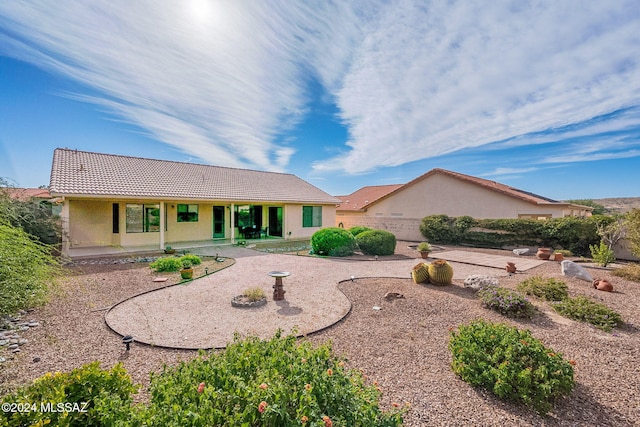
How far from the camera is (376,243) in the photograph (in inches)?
502

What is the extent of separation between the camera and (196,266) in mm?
9820

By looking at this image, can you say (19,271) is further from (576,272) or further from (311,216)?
(311,216)

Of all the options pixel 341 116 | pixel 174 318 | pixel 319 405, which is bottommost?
pixel 174 318

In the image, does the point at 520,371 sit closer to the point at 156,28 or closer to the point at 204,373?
the point at 204,373

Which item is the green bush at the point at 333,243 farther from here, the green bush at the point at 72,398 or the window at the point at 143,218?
the green bush at the point at 72,398

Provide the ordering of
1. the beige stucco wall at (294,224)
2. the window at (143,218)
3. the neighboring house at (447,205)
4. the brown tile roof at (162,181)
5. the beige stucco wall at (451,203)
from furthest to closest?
the beige stucco wall at (294,224), the beige stucco wall at (451,203), the neighboring house at (447,205), the window at (143,218), the brown tile roof at (162,181)

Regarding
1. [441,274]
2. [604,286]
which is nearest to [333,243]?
[441,274]

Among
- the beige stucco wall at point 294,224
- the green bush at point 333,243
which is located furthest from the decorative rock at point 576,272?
the beige stucco wall at point 294,224

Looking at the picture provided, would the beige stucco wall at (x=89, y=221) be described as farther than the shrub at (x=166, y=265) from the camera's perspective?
Yes

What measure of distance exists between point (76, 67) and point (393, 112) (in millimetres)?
11128

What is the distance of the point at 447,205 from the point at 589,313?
14.5 meters

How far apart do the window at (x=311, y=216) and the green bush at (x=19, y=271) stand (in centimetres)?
1501

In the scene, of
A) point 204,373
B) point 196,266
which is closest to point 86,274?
point 196,266

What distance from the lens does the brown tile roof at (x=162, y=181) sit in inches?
472
